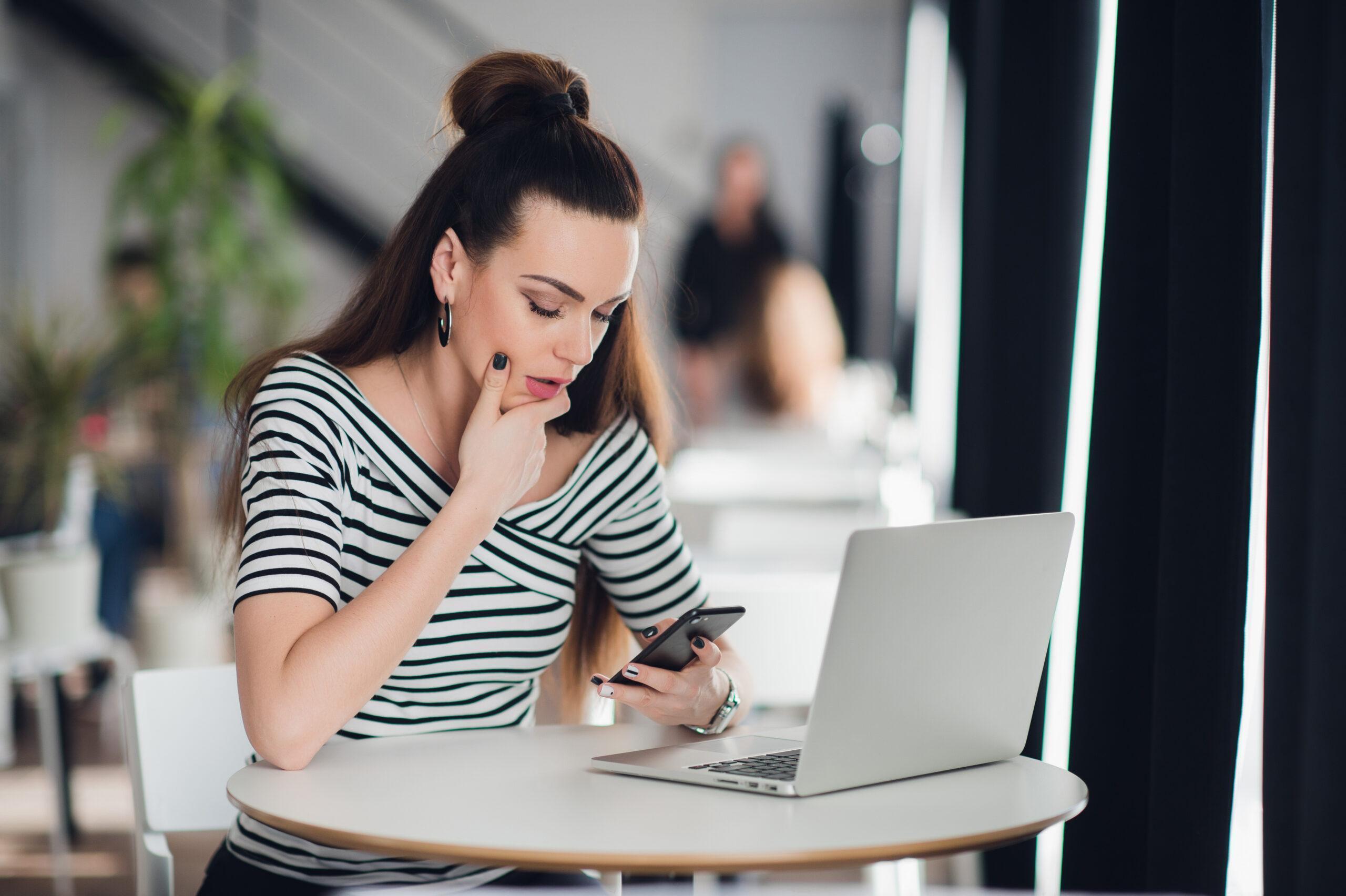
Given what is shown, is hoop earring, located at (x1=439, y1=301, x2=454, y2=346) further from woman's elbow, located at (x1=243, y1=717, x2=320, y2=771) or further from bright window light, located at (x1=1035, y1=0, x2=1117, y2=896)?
bright window light, located at (x1=1035, y1=0, x2=1117, y2=896)

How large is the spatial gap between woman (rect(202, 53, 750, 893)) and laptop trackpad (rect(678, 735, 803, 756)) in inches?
1.8

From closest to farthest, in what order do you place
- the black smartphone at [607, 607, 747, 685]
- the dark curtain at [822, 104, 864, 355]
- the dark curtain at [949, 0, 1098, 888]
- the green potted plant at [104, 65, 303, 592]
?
the black smartphone at [607, 607, 747, 685]
the dark curtain at [949, 0, 1098, 888]
the green potted plant at [104, 65, 303, 592]
the dark curtain at [822, 104, 864, 355]

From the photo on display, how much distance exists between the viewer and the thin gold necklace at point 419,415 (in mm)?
1514

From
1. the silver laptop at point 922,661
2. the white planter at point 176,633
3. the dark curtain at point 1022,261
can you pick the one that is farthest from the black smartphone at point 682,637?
the white planter at point 176,633

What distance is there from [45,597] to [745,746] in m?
2.32

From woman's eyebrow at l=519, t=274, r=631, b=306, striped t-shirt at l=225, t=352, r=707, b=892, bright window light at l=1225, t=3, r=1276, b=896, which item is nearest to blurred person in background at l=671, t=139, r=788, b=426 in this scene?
striped t-shirt at l=225, t=352, r=707, b=892

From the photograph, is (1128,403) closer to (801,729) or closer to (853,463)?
(801,729)

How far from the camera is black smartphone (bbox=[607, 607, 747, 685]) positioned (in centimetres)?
129

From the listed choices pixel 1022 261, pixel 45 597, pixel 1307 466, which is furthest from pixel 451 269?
pixel 45 597

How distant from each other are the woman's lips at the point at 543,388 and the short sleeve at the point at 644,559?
0.21m

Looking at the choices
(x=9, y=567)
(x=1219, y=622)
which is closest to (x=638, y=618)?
(x=1219, y=622)

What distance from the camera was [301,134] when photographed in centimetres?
775

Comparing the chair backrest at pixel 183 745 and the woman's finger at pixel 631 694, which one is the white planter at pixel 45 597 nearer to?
the chair backrest at pixel 183 745

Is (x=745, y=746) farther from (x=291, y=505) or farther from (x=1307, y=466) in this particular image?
(x=1307, y=466)
